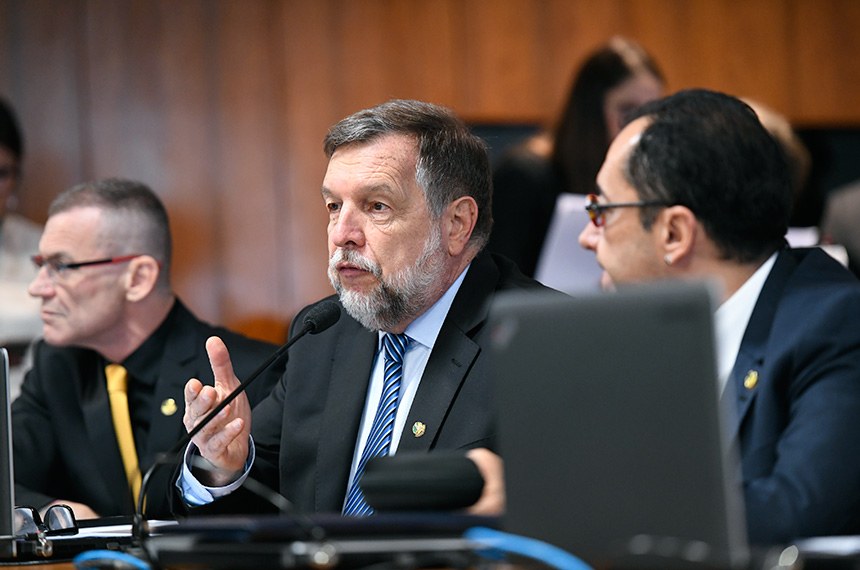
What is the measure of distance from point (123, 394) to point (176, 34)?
6.73ft

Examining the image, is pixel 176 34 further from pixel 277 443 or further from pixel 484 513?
pixel 484 513

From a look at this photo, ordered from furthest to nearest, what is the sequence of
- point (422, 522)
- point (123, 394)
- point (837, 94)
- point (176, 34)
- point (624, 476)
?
point (837, 94)
point (176, 34)
point (123, 394)
point (422, 522)
point (624, 476)

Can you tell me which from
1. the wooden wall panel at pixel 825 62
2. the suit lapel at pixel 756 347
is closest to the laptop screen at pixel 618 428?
the suit lapel at pixel 756 347

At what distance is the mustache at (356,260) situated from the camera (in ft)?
8.58

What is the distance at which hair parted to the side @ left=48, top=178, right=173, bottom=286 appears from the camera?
3480mm

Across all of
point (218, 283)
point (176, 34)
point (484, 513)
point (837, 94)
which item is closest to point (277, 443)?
point (484, 513)

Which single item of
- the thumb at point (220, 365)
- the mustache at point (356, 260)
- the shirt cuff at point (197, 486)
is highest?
the mustache at point (356, 260)

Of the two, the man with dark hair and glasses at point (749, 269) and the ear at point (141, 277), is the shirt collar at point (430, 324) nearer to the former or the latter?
the man with dark hair and glasses at point (749, 269)

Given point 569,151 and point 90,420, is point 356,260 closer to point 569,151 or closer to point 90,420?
point 90,420

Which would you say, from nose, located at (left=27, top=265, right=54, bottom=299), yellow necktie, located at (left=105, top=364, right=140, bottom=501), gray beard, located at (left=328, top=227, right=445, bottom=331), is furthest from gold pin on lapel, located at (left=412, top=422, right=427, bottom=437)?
nose, located at (left=27, top=265, right=54, bottom=299)

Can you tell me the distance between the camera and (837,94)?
577 centimetres

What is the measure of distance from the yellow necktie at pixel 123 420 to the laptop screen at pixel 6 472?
117 centimetres

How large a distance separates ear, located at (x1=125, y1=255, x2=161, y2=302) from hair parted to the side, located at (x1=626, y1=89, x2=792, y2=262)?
1676 mm

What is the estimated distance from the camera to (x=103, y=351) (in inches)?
136
